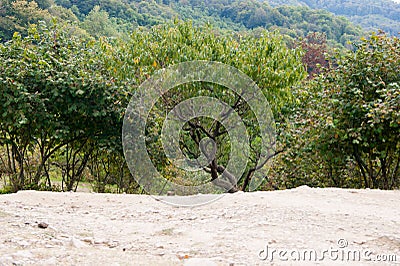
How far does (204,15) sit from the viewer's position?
5556 centimetres

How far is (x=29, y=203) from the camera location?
17.4 ft

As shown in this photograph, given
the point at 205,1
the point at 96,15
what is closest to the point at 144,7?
the point at 96,15

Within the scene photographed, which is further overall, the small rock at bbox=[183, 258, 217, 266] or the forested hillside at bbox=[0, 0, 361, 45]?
the forested hillside at bbox=[0, 0, 361, 45]

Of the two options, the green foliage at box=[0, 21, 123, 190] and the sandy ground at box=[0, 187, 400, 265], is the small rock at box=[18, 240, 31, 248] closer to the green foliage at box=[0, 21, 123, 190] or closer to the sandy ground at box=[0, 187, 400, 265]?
the sandy ground at box=[0, 187, 400, 265]

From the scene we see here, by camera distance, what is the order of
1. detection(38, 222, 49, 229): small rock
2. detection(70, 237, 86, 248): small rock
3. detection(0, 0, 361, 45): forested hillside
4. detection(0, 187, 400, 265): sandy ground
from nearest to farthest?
detection(0, 187, 400, 265): sandy ground → detection(70, 237, 86, 248): small rock → detection(38, 222, 49, 229): small rock → detection(0, 0, 361, 45): forested hillside

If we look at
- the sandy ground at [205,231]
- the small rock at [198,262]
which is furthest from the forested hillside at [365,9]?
the small rock at [198,262]

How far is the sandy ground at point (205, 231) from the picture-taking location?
3002 mm

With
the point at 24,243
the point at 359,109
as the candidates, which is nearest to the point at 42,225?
the point at 24,243

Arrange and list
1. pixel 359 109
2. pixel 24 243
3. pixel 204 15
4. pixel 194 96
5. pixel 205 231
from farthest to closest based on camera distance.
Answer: pixel 204 15 < pixel 194 96 < pixel 359 109 < pixel 205 231 < pixel 24 243

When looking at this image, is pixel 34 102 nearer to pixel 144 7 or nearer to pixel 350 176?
pixel 350 176
